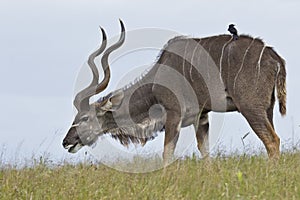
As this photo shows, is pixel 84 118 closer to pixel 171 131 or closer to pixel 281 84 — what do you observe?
pixel 171 131

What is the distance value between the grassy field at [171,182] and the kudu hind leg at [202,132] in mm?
2262

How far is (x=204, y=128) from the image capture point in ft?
30.3

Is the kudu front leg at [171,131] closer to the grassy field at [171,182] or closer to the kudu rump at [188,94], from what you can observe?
the kudu rump at [188,94]

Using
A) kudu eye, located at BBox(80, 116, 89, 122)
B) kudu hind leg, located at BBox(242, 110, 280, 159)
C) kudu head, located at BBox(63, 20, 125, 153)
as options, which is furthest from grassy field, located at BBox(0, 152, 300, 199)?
kudu eye, located at BBox(80, 116, 89, 122)

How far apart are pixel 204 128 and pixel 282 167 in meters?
3.02

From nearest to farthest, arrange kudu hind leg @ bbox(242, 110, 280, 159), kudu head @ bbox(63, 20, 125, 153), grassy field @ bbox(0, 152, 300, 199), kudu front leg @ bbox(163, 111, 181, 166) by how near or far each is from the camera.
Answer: grassy field @ bbox(0, 152, 300, 199) → kudu hind leg @ bbox(242, 110, 280, 159) → kudu front leg @ bbox(163, 111, 181, 166) → kudu head @ bbox(63, 20, 125, 153)

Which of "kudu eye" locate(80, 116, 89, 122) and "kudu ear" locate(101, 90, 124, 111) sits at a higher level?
"kudu ear" locate(101, 90, 124, 111)

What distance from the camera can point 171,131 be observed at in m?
8.73

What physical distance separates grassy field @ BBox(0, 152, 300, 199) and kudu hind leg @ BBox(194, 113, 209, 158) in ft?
7.42

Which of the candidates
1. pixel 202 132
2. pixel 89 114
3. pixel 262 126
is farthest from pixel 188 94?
pixel 89 114

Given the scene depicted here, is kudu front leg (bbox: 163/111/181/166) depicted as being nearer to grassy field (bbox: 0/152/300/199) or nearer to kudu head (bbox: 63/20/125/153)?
kudu head (bbox: 63/20/125/153)

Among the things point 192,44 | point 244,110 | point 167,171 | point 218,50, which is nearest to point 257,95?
point 244,110

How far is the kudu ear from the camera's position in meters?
9.52

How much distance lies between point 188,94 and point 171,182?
11.0ft
